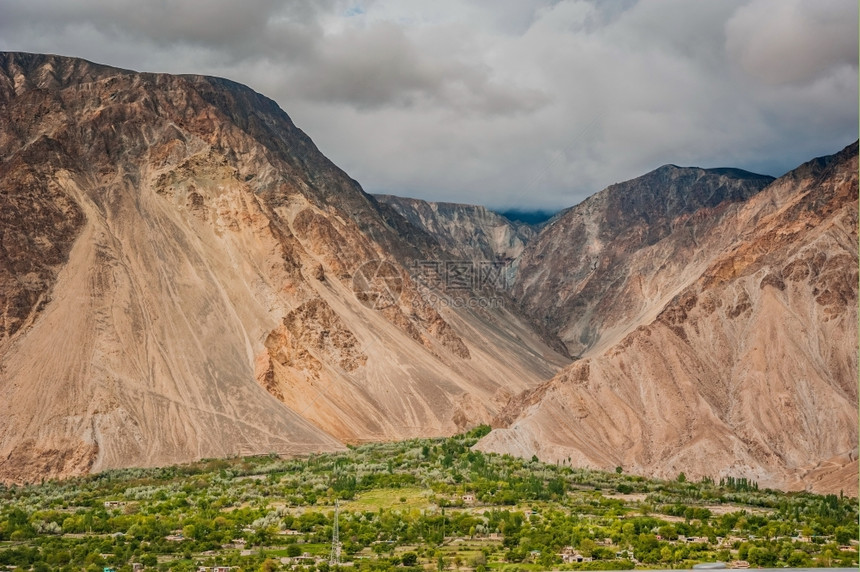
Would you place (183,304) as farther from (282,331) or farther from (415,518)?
(415,518)

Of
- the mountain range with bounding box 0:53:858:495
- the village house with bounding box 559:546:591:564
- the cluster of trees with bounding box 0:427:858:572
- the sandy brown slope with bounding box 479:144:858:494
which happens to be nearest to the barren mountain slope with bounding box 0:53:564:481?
the mountain range with bounding box 0:53:858:495

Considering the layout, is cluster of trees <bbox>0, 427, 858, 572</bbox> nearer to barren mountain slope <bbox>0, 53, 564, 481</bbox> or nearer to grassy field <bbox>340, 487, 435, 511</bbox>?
grassy field <bbox>340, 487, 435, 511</bbox>

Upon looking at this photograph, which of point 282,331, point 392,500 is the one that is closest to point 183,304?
point 282,331

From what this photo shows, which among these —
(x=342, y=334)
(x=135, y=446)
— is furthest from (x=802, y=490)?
(x=342, y=334)

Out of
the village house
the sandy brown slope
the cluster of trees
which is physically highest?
the sandy brown slope

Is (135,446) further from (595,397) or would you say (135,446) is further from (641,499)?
(641,499)

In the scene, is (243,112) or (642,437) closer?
(642,437)

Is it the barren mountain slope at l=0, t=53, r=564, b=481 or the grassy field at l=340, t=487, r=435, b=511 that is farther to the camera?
the barren mountain slope at l=0, t=53, r=564, b=481
